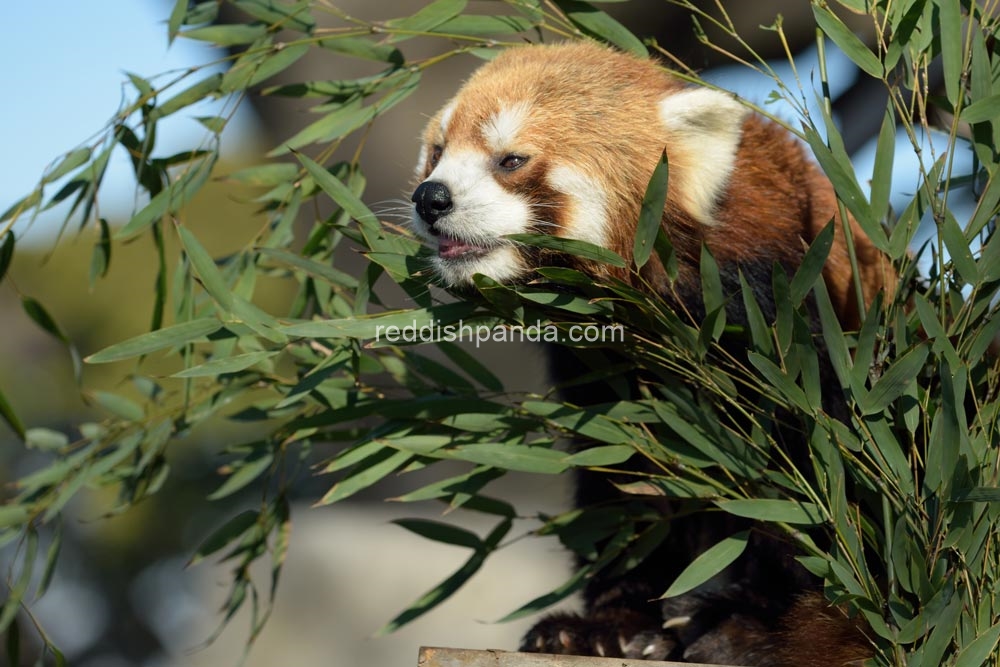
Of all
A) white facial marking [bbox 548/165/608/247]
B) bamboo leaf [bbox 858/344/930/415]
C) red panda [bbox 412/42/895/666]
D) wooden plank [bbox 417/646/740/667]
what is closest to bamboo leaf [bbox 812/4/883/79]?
red panda [bbox 412/42/895/666]

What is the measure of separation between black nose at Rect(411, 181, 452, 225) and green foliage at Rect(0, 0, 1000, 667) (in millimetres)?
67

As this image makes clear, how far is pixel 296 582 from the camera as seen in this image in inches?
271

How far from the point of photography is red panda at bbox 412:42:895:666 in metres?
1.76

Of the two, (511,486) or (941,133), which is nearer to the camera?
(941,133)

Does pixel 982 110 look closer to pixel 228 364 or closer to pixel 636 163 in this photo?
pixel 636 163

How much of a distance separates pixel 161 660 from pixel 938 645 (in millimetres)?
6675

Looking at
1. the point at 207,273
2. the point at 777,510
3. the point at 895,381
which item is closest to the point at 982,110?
the point at 895,381

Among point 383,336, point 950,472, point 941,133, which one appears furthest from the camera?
point 941,133

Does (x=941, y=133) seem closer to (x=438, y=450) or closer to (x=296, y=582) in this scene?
(x=438, y=450)

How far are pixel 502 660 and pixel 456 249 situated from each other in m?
0.74

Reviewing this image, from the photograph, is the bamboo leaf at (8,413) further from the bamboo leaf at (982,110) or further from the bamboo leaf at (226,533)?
the bamboo leaf at (982,110)

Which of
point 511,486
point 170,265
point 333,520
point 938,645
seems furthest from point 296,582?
→ point 938,645

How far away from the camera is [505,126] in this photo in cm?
187

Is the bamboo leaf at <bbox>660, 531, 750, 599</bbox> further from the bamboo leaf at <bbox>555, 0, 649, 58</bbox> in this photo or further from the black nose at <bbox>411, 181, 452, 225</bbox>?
the bamboo leaf at <bbox>555, 0, 649, 58</bbox>
